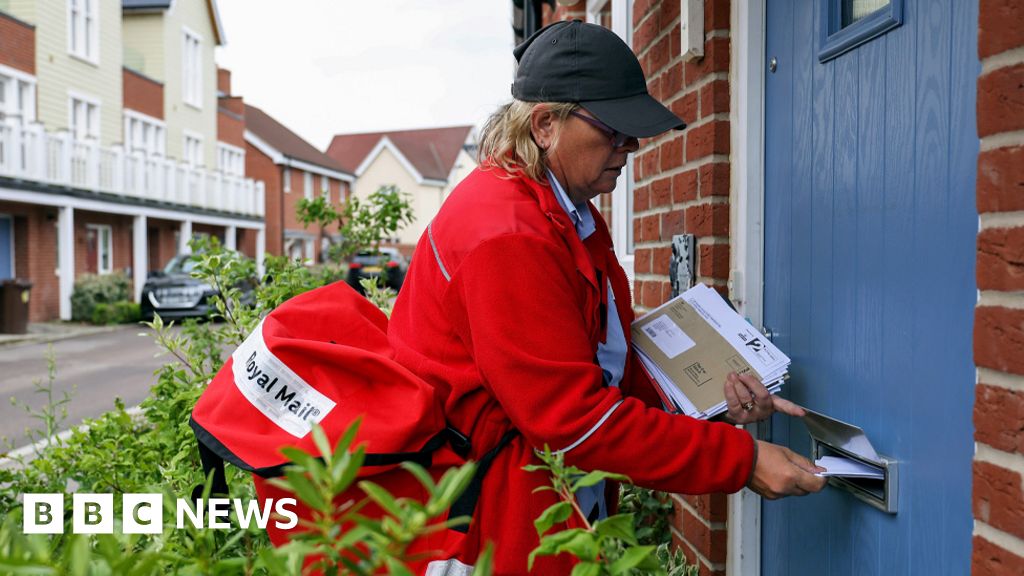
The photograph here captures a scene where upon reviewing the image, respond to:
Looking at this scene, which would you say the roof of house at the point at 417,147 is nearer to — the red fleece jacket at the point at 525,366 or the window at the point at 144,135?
the window at the point at 144,135

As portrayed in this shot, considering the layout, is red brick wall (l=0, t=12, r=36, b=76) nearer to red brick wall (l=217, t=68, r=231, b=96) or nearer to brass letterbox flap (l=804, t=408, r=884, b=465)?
red brick wall (l=217, t=68, r=231, b=96)

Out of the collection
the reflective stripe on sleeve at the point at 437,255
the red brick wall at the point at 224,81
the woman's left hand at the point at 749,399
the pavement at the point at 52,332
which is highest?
the red brick wall at the point at 224,81

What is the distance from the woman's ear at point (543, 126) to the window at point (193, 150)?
96.5 ft

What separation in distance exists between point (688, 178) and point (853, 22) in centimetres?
88

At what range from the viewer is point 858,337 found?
2.12 metres

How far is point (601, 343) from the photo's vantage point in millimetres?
2053

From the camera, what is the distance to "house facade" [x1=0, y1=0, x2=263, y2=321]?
2048 cm

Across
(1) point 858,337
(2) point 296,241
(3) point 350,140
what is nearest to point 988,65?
(1) point 858,337

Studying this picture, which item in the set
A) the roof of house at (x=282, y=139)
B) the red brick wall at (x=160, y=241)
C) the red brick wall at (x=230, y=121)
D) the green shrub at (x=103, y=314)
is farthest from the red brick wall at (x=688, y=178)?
the roof of house at (x=282, y=139)

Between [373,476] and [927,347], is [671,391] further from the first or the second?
[373,476]

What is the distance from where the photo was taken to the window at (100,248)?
23.9 meters

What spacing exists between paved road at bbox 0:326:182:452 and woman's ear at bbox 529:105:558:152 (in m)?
6.44

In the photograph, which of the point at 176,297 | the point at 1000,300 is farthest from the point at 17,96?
the point at 1000,300

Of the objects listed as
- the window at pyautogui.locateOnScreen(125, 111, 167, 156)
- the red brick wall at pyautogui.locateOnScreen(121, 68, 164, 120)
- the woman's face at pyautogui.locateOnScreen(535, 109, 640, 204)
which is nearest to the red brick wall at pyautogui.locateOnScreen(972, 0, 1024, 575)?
the woman's face at pyautogui.locateOnScreen(535, 109, 640, 204)
